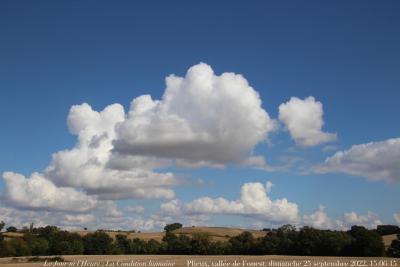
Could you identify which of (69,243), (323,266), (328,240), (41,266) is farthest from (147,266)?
(69,243)

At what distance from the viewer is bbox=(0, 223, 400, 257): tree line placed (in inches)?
6368

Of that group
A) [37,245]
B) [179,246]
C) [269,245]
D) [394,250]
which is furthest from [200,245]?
[394,250]

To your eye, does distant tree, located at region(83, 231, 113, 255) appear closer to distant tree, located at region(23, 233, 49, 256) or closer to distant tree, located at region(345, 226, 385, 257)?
distant tree, located at region(23, 233, 49, 256)

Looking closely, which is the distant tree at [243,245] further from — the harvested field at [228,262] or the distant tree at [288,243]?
the harvested field at [228,262]

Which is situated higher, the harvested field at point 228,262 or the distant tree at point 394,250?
the distant tree at point 394,250

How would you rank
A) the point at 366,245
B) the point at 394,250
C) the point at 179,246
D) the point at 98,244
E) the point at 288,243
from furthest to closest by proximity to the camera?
the point at 179,246 → the point at 98,244 → the point at 288,243 → the point at 394,250 → the point at 366,245

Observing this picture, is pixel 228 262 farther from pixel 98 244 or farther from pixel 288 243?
pixel 98 244

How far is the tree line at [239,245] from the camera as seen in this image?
162 metres

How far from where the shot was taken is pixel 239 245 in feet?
615

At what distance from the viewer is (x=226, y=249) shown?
615 ft

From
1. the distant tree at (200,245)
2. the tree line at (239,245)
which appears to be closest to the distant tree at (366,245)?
the tree line at (239,245)

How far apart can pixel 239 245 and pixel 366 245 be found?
44097 millimetres

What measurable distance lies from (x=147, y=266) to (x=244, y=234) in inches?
3684

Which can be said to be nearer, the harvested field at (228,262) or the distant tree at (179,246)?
the harvested field at (228,262)
